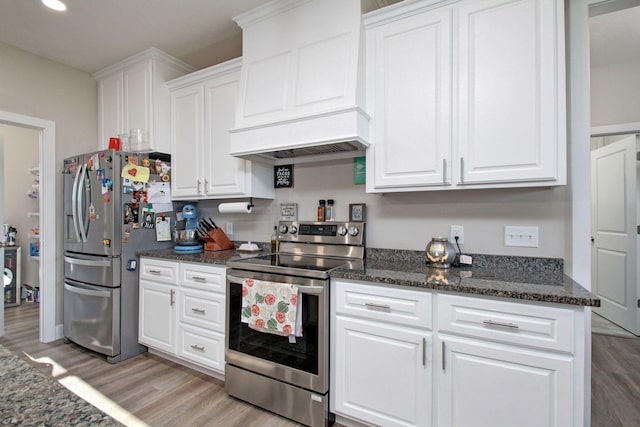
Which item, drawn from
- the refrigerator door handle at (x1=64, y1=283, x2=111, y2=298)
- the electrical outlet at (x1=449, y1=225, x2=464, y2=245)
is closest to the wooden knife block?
the refrigerator door handle at (x1=64, y1=283, x2=111, y2=298)

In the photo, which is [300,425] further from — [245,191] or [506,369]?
[245,191]

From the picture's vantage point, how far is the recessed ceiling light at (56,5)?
2154 mm

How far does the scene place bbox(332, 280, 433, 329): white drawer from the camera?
1.51 metres

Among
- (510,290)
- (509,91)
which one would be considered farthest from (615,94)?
(510,290)

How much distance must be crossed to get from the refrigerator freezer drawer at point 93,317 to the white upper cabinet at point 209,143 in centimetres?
102

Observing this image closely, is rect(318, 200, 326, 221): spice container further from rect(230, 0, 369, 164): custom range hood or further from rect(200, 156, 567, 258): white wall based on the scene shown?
rect(230, 0, 369, 164): custom range hood

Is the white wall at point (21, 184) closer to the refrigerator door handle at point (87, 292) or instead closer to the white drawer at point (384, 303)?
the refrigerator door handle at point (87, 292)

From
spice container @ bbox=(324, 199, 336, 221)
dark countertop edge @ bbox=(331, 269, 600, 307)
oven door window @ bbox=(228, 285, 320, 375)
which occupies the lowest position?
oven door window @ bbox=(228, 285, 320, 375)

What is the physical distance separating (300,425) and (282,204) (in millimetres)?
1552

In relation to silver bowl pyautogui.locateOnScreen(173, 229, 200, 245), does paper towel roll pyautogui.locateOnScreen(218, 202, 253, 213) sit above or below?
above

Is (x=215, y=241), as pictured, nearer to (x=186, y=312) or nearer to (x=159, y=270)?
(x=159, y=270)

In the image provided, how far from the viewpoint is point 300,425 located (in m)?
1.79

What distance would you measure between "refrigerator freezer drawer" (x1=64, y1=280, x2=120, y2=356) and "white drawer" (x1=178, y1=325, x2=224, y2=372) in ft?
2.06

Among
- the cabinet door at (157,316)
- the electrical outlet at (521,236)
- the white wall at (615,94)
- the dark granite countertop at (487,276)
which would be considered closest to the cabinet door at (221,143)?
the cabinet door at (157,316)
